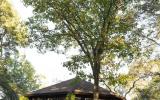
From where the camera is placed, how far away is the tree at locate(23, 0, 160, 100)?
3112 cm

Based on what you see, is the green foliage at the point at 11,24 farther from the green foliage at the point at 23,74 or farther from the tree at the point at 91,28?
the green foliage at the point at 23,74

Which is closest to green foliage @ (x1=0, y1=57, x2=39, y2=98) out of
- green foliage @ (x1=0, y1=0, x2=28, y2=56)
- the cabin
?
green foliage @ (x1=0, y1=0, x2=28, y2=56)

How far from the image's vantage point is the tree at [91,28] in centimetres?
3112

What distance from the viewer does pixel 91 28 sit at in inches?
1240

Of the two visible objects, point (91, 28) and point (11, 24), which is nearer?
point (91, 28)

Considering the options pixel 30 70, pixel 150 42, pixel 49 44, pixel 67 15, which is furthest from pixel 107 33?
pixel 30 70

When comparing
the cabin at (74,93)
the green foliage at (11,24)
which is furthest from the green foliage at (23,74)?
the cabin at (74,93)

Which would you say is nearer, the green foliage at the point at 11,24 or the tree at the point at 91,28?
the tree at the point at 91,28

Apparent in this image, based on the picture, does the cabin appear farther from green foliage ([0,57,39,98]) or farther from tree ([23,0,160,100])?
green foliage ([0,57,39,98])

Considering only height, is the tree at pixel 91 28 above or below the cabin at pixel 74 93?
above

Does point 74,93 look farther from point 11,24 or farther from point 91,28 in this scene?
point 11,24

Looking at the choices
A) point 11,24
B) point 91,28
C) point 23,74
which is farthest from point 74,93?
point 23,74

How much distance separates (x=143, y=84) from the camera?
4925 cm

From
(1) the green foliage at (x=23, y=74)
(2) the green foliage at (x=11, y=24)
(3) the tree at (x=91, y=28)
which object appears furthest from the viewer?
(1) the green foliage at (x=23, y=74)
